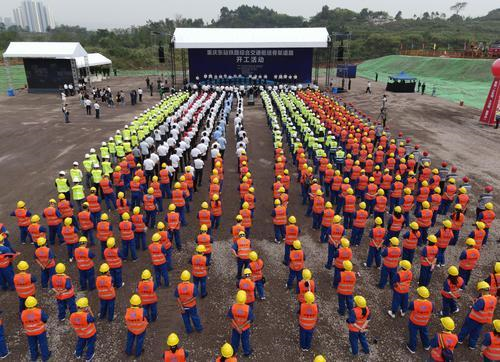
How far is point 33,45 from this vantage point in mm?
41719

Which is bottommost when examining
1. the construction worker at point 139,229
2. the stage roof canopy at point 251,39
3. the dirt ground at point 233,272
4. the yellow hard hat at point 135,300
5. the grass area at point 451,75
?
the dirt ground at point 233,272

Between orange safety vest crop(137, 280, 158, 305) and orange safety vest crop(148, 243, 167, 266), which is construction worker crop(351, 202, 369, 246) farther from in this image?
orange safety vest crop(137, 280, 158, 305)

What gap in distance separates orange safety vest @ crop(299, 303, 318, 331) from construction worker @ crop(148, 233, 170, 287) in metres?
4.09

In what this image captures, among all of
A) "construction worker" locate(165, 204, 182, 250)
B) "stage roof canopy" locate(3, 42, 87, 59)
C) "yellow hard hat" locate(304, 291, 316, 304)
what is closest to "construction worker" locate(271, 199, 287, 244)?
"construction worker" locate(165, 204, 182, 250)

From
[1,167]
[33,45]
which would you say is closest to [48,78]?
[33,45]

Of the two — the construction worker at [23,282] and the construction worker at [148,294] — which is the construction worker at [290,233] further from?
the construction worker at [23,282]

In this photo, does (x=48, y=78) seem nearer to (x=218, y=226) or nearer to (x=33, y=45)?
(x=33, y=45)

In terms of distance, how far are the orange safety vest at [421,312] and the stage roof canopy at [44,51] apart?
44048mm

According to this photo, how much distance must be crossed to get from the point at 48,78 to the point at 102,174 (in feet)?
116

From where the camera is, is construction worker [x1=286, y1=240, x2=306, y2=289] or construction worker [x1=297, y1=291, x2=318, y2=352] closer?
construction worker [x1=297, y1=291, x2=318, y2=352]

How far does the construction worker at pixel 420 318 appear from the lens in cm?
743

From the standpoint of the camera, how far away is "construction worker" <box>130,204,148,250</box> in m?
11.2

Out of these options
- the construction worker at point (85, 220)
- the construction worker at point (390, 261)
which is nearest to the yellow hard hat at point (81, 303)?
the construction worker at point (85, 220)

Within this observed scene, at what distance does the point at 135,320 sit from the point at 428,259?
25.0 ft
